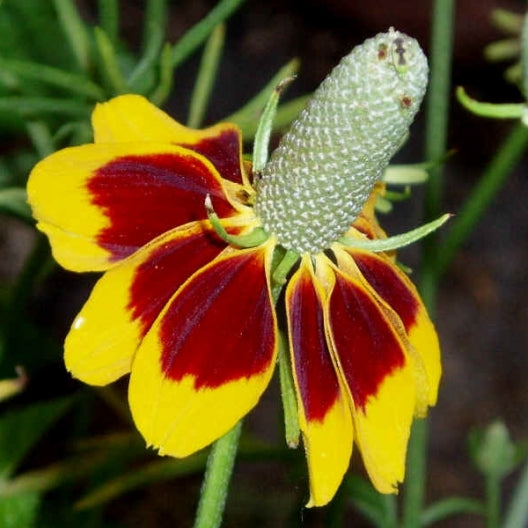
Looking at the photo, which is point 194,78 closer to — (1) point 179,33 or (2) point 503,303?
(1) point 179,33

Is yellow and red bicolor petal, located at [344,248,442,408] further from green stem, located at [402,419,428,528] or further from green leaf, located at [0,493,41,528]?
green leaf, located at [0,493,41,528]

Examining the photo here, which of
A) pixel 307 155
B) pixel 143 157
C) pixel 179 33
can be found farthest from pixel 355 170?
pixel 179 33

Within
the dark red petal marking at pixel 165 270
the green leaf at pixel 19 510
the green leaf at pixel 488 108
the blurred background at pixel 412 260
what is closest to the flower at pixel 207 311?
the dark red petal marking at pixel 165 270

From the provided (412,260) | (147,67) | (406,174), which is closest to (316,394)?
(406,174)

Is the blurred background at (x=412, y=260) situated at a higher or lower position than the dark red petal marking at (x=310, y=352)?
lower

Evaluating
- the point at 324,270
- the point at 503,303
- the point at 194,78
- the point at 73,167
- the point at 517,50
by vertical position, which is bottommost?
the point at 503,303

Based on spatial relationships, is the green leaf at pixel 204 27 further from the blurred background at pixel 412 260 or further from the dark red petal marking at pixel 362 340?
the blurred background at pixel 412 260
